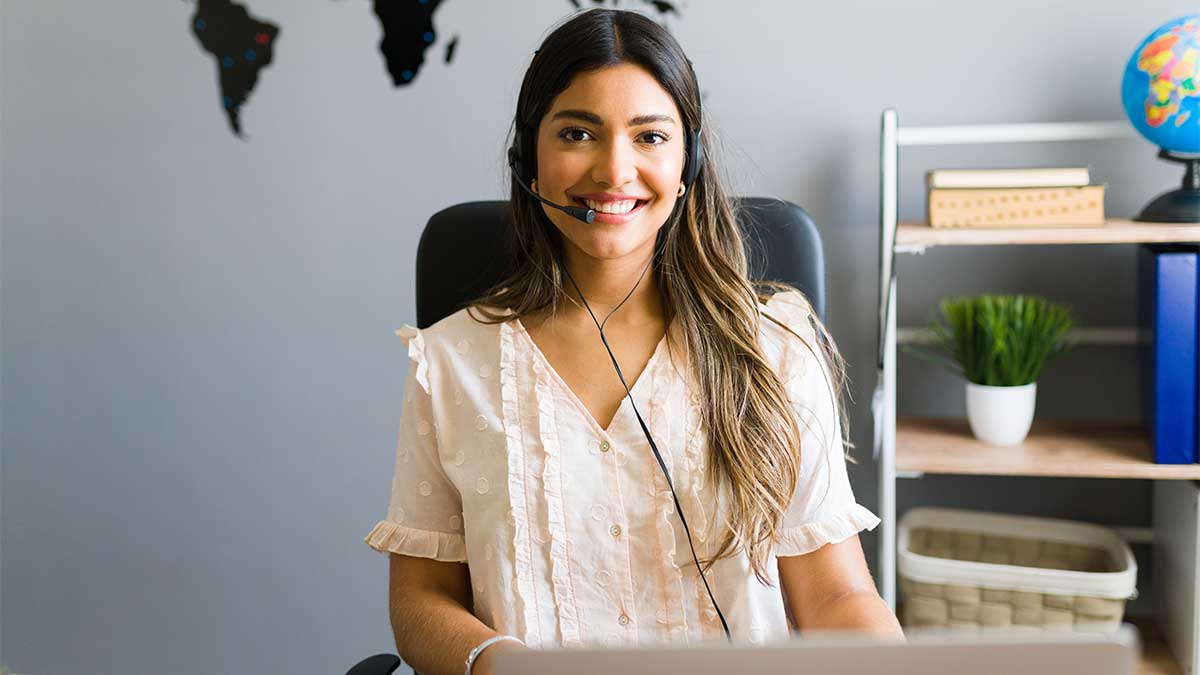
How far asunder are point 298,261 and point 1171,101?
1518 mm

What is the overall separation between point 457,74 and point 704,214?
100cm

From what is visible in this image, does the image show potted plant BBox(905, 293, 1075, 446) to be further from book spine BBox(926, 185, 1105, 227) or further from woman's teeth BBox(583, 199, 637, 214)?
woman's teeth BBox(583, 199, 637, 214)

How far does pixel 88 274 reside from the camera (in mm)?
2326

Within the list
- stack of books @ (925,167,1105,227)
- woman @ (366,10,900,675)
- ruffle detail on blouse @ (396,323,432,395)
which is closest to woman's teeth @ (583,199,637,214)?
woman @ (366,10,900,675)

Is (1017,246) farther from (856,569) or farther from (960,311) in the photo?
(856,569)

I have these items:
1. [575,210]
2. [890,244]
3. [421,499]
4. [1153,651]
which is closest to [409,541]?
[421,499]

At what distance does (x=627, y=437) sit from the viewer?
46.2 inches

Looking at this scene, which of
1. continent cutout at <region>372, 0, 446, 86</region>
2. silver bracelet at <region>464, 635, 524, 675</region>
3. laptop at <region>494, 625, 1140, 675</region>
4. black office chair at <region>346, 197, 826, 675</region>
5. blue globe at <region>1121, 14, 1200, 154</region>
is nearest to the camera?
laptop at <region>494, 625, 1140, 675</region>

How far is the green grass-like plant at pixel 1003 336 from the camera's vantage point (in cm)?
178

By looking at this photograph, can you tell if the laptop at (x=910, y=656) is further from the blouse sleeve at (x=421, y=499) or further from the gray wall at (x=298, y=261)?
the gray wall at (x=298, y=261)

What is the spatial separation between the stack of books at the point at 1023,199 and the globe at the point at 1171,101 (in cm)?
11

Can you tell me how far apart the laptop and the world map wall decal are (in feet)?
5.55

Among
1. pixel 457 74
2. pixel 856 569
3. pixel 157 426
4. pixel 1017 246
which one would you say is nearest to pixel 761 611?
pixel 856 569

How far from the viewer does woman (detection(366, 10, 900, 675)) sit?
1.14m
